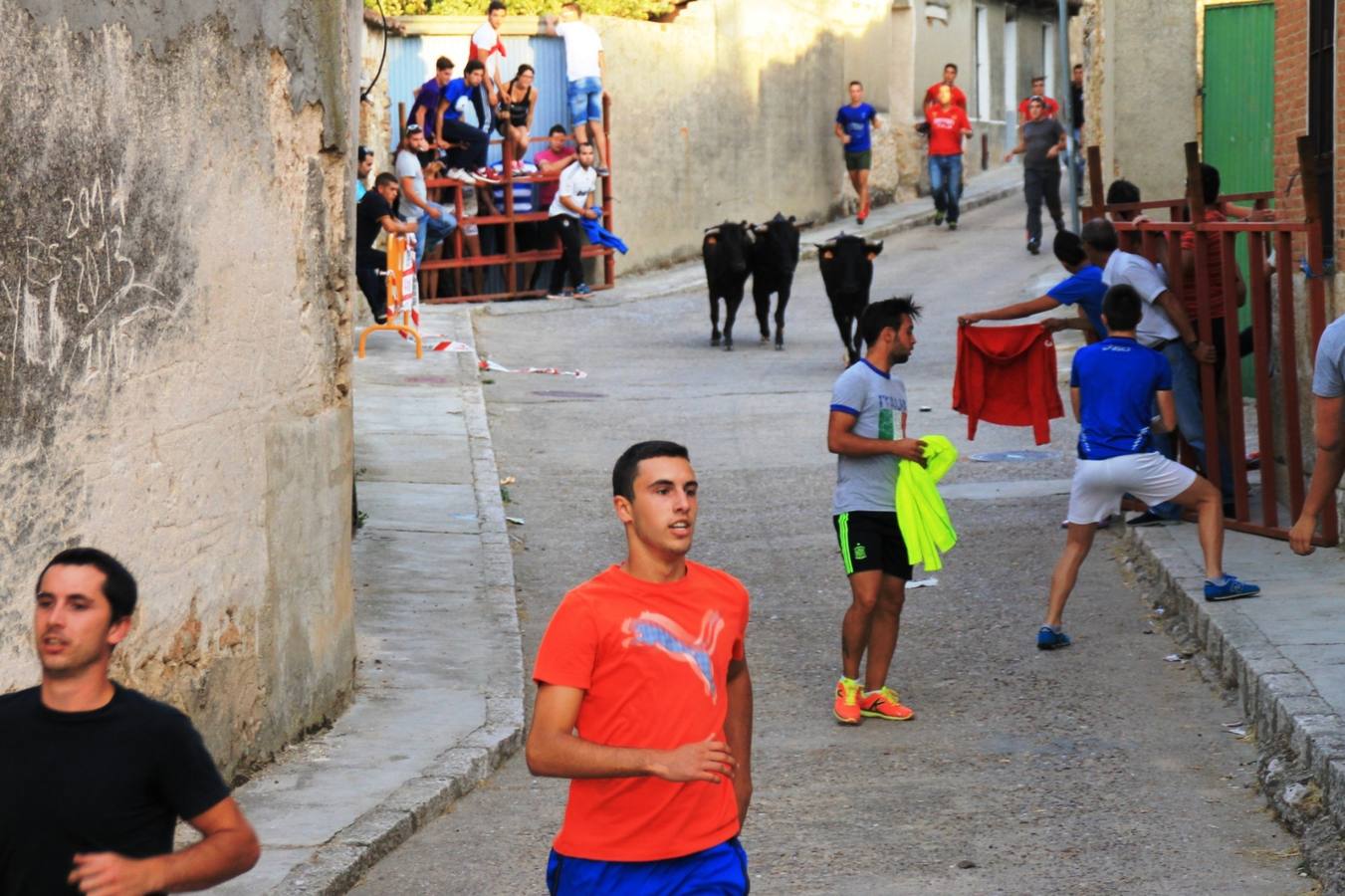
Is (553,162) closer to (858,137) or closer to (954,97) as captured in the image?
(858,137)

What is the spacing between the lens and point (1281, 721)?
7562 millimetres

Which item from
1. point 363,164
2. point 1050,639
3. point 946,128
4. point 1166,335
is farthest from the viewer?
point 946,128

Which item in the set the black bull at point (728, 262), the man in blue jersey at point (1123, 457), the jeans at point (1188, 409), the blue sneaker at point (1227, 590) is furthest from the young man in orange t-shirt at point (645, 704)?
the black bull at point (728, 262)

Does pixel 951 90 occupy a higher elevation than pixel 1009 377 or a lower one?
higher

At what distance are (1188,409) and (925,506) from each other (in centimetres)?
353

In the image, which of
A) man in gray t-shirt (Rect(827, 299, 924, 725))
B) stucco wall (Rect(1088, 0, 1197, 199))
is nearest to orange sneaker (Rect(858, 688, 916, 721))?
man in gray t-shirt (Rect(827, 299, 924, 725))

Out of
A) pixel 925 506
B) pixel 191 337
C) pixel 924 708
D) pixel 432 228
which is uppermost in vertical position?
pixel 432 228

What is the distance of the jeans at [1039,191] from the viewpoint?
2595 cm

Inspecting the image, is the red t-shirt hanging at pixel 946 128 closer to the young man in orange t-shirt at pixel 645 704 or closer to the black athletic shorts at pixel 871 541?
the black athletic shorts at pixel 871 541

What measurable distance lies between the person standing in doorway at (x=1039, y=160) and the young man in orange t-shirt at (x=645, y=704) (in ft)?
70.9

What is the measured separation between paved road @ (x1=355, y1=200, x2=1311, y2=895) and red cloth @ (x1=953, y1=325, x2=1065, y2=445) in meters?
0.93

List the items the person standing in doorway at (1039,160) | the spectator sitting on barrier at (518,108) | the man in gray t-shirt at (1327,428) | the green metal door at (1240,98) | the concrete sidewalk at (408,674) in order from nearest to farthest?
1. the concrete sidewalk at (408,674)
2. the man in gray t-shirt at (1327,428)
3. the green metal door at (1240,98)
4. the spectator sitting on barrier at (518,108)
5. the person standing in doorway at (1039,160)

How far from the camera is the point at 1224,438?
1138 cm

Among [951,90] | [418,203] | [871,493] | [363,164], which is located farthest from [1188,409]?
[951,90]
